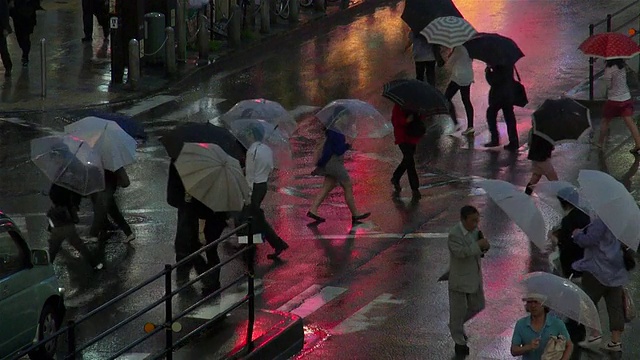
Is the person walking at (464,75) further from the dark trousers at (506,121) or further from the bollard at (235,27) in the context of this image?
the bollard at (235,27)

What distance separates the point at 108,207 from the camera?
1507cm

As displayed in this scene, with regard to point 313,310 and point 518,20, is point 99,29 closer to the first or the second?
point 518,20

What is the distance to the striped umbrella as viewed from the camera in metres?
20.4

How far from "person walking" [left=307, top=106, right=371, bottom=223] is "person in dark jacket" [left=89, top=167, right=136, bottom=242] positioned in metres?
2.50

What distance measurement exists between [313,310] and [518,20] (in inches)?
738

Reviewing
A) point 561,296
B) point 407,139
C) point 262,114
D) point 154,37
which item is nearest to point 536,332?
point 561,296

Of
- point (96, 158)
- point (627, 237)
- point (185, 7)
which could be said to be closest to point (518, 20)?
point (185, 7)

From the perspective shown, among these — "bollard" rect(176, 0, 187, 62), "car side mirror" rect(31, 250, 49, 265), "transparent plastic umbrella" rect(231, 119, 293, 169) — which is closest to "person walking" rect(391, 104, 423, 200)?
"transparent plastic umbrella" rect(231, 119, 293, 169)

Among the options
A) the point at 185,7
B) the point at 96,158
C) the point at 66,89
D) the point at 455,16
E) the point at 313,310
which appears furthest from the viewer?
the point at 185,7

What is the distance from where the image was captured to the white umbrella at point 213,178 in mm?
13164

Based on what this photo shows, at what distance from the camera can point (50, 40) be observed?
27656mm

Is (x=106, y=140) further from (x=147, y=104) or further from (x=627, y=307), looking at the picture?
(x=147, y=104)

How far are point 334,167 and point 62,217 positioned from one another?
370 cm

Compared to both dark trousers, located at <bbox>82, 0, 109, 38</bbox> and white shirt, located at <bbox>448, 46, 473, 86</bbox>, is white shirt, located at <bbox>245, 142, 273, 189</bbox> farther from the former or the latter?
dark trousers, located at <bbox>82, 0, 109, 38</bbox>
